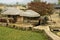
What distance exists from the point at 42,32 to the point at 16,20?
853cm

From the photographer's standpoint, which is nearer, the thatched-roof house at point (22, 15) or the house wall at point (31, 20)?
the house wall at point (31, 20)

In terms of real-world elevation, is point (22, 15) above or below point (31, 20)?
above

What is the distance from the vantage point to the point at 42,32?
1573 centimetres

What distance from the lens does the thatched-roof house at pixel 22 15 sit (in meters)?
22.2

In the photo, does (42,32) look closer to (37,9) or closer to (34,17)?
(34,17)

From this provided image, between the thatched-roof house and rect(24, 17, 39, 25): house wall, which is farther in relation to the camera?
the thatched-roof house

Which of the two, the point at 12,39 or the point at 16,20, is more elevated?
the point at 12,39

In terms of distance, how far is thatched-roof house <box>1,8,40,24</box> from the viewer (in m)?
22.2

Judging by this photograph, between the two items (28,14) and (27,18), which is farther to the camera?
(27,18)

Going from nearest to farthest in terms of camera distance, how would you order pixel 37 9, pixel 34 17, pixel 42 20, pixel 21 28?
pixel 21 28 → pixel 42 20 → pixel 34 17 → pixel 37 9

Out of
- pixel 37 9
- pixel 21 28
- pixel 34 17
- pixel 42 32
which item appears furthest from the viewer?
pixel 37 9

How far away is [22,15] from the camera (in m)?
22.1

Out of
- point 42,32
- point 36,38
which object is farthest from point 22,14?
point 36,38

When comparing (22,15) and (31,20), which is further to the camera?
(31,20)
